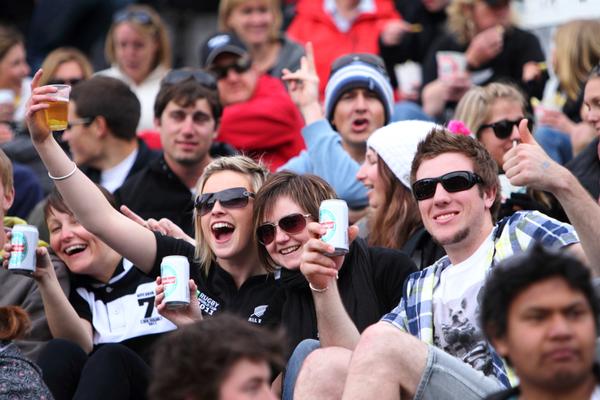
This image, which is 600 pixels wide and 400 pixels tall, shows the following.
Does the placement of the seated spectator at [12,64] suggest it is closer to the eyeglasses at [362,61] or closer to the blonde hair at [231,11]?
the blonde hair at [231,11]

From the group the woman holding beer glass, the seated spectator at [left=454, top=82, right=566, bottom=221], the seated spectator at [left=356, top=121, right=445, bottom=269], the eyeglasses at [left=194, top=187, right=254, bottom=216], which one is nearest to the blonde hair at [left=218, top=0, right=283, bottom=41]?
the seated spectator at [left=454, top=82, right=566, bottom=221]

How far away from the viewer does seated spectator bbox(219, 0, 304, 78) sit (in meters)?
9.66

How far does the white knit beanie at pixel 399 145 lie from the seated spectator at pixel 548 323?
110 inches

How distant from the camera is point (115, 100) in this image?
8.43 m

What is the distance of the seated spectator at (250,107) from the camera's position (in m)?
8.66

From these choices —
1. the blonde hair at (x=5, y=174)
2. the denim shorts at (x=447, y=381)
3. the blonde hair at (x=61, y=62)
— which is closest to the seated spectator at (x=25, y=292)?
the blonde hair at (x=5, y=174)

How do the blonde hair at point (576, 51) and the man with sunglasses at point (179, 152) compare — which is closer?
the man with sunglasses at point (179, 152)

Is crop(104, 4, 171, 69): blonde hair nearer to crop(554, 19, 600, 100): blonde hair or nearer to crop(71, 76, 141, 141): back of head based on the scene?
crop(71, 76, 141, 141): back of head

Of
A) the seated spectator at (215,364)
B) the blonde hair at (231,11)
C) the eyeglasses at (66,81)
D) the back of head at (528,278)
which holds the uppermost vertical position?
the blonde hair at (231,11)

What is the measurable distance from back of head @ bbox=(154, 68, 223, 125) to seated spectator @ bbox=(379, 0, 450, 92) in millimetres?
2214

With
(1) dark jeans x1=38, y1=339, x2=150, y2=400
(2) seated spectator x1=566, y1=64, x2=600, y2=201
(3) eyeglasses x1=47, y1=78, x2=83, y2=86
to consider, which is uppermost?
(2) seated spectator x1=566, y1=64, x2=600, y2=201

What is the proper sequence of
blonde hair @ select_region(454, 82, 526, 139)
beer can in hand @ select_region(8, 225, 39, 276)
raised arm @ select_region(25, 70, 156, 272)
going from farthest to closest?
blonde hair @ select_region(454, 82, 526, 139) → beer can in hand @ select_region(8, 225, 39, 276) → raised arm @ select_region(25, 70, 156, 272)

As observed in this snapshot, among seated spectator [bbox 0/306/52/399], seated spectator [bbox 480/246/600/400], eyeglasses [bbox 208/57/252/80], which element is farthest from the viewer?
eyeglasses [bbox 208/57/252/80]

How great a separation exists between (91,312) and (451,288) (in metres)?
2.26
